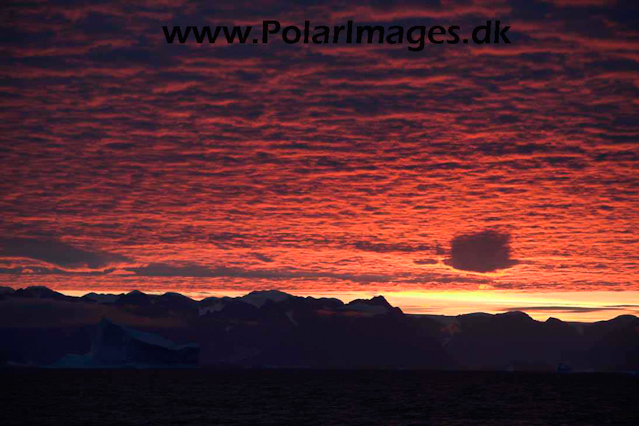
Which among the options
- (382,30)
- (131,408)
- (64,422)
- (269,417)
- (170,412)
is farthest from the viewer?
(131,408)

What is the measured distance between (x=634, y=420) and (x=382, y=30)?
6706cm

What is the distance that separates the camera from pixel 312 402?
391ft

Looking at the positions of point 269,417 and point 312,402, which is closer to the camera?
point 269,417

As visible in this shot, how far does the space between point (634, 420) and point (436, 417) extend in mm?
25778

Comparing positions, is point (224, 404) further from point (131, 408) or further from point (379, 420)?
point (379, 420)

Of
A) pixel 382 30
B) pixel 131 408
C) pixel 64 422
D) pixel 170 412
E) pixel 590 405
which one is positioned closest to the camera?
pixel 382 30

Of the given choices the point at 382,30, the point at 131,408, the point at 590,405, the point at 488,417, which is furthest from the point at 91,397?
the point at 382,30

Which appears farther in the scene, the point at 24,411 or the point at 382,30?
the point at 24,411

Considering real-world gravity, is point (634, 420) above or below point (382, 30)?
below

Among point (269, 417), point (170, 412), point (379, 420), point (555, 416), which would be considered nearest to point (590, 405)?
point (555, 416)

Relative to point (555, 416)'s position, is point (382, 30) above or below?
above

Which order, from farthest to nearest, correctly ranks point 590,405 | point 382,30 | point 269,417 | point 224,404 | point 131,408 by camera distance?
point 590,405 < point 224,404 < point 131,408 < point 269,417 < point 382,30

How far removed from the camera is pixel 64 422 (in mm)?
82125

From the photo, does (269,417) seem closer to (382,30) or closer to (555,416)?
(555,416)
